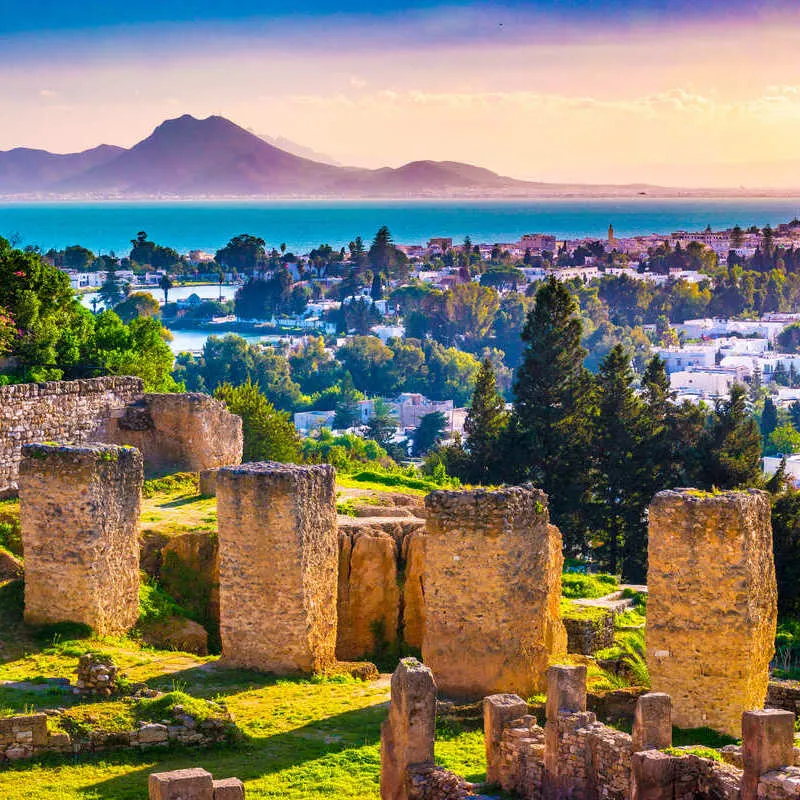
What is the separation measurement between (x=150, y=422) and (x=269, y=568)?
867 cm

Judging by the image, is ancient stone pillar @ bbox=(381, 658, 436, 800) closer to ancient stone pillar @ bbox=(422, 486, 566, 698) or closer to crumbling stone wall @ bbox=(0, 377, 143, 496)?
ancient stone pillar @ bbox=(422, 486, 566, 698)

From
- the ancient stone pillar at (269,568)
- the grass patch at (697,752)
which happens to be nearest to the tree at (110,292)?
the ancient stone pillar at (269,568)

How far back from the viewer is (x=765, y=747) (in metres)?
15.2

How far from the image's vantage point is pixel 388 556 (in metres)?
24.5

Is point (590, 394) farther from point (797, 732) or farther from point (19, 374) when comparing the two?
point (797, 732)

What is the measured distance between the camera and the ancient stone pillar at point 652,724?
54.3ft

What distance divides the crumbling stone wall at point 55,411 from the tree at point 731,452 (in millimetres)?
14038

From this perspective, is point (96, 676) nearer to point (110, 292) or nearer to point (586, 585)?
point (586, 585)

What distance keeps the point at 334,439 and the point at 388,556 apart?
234ft

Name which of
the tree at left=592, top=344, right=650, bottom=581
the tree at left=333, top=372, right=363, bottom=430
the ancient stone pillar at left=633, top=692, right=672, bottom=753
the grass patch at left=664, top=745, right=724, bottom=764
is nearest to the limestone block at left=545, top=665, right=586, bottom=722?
Answer: the ancient stone pillar at left=633, top=692, right=672, bottom=753

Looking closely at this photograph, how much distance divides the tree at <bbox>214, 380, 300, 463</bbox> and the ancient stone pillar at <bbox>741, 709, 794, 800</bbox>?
2349 cm

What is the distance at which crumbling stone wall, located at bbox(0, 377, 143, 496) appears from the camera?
26.6m

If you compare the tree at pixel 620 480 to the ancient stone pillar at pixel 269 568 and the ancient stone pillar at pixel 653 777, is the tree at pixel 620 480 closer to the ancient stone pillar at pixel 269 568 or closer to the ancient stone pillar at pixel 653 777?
the ancient stone pillar at pixel 269 568

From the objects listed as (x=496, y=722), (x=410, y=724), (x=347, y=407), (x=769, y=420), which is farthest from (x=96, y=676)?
(x=347, y=407)
